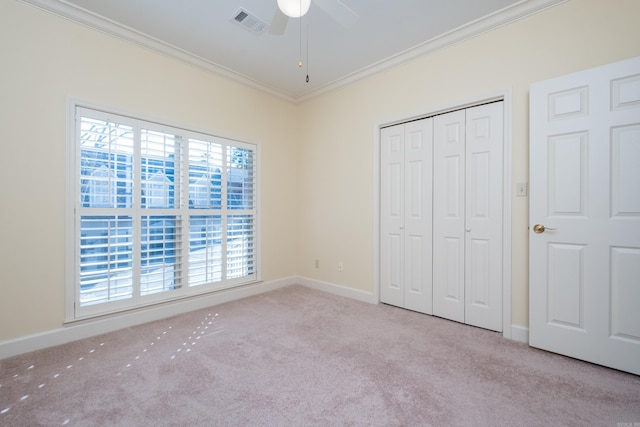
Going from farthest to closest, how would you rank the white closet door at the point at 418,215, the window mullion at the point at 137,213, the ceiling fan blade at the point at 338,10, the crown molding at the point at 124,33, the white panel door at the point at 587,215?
the white closet door at the point at 418,215
the window mullion at the point at 137,213
the crown molding at the point at 124,33
the white panel door at the point at 587,215
the ceiling fan blade at the point at 338,10

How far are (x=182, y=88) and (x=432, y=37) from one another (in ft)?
9.11

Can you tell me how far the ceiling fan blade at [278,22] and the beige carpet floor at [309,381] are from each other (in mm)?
2437

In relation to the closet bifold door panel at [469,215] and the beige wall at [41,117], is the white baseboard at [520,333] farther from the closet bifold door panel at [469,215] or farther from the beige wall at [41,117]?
the beige wall at [41,117]

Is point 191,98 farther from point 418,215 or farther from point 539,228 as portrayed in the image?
point 539,228

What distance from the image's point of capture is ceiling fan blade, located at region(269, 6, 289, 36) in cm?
184

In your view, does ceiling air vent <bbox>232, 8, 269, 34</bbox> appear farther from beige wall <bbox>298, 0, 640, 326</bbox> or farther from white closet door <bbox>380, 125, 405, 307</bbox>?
white closet door <bbox>380, 125, 405, 307</bbox>

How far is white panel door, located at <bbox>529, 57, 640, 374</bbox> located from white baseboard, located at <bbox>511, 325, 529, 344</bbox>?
4.1 inches

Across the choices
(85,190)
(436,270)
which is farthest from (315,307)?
(85,190)

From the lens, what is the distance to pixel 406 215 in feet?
10.7

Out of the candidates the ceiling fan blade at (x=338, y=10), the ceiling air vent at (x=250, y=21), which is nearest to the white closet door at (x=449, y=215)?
the ceiling fan blade at (x=338, y=10)

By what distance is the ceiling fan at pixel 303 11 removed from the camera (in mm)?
1665

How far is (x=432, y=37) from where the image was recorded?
288cm

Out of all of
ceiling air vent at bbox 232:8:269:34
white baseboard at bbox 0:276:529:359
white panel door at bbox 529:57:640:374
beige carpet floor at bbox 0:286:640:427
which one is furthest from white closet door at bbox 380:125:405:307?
ceiling air vent at bbox 232:8:269:34

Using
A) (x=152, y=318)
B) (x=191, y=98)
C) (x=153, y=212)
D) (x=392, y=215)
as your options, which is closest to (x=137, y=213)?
(x=153, y=212)
